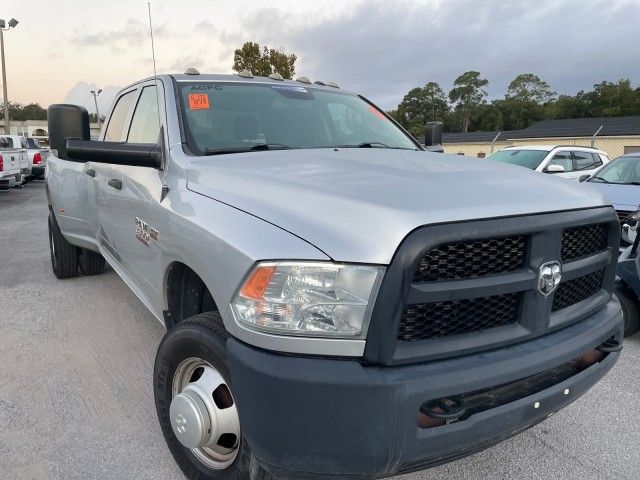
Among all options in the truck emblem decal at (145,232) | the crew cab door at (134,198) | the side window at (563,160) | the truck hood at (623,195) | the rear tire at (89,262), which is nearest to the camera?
the truck emblem decal at (145,232)

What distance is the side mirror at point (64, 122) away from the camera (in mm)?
3190

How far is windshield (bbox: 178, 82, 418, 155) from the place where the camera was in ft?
9.26

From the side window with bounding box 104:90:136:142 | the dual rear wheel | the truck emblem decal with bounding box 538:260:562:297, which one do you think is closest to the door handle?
the side window with bounding box 104:90:136:142

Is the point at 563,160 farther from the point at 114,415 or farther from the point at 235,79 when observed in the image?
the point at 114,415

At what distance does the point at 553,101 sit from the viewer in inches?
3260

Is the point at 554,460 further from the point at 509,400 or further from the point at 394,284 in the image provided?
the point at 394,284

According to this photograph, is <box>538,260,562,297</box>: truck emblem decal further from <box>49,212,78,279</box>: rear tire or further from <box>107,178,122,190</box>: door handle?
<box>49,212,78,279</box>: rear tire

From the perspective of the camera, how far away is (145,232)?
9.08ft

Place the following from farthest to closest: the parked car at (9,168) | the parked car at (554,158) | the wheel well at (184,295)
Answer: the parked car at (9,168) → the parked car at (554,158) → the wheel well at (184,295)

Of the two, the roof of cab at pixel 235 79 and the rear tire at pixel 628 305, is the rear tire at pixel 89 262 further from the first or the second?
the rear tire at pixel 628 305

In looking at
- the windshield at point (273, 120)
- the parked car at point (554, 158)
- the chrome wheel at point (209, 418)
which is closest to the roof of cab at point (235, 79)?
the windshield at point (273, 120)

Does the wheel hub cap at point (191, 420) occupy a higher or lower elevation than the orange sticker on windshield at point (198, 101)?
lower

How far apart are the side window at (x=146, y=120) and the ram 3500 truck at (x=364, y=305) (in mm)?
603

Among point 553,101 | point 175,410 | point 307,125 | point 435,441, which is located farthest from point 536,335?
point 553,101
